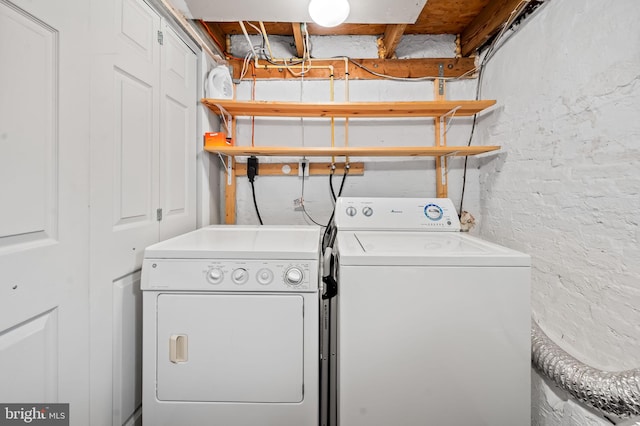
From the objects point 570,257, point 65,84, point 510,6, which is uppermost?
point 510,6

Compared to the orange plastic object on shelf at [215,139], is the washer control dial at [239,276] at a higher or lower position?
lower

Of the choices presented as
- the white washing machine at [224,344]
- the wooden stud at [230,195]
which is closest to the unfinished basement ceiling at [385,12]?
the wooden stud at [230,195]

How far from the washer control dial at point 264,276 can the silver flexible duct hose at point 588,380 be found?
46.1 inches

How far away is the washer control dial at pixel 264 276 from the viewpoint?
1093mm

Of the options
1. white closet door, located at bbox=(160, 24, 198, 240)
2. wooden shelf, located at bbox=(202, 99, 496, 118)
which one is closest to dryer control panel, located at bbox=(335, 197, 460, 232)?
wooden shelf, located at bbox=(202, 99, 496, 118)

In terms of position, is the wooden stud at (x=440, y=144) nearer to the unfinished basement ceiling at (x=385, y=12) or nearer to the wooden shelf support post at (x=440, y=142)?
the wooden shelf support post at (x=440, y=142)

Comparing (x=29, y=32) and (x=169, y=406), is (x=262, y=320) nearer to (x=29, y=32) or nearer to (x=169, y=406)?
(x=169, y=406)

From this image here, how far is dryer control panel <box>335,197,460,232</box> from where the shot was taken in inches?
69.1

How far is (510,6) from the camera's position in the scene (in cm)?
155

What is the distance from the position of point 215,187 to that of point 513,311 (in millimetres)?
1831

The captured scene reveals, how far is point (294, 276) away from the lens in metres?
1.09

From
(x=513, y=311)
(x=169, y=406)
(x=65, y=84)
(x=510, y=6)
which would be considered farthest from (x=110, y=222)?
(x=510, y=6)

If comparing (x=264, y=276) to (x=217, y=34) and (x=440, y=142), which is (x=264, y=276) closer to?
(x=440, y=142)

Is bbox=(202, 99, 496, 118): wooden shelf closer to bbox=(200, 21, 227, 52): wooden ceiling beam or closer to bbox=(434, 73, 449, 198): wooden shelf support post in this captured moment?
bbox=(434, 73, 449, 198): wooden shelf support post
